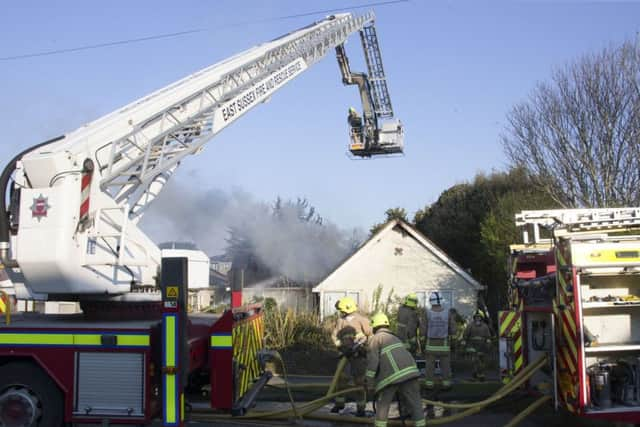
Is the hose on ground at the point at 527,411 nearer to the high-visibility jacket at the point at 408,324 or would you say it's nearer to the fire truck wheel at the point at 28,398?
the high-visibility jacket at the point at 408,324

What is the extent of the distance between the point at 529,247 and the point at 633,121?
1013 centimetres

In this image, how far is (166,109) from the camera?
8.31m

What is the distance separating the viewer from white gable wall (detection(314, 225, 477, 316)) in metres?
23.5

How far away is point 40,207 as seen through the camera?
21.7 feet

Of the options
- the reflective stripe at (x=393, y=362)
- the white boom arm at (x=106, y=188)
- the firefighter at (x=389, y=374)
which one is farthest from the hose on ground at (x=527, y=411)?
the white boom arm at (x=106, y=188)

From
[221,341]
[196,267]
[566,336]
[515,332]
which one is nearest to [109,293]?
[221,341]

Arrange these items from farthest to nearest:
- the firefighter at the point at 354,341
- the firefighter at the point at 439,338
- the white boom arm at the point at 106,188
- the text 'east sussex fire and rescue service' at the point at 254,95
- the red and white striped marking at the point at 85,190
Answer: the firefighter at the point at 439,338
the text 'east sussex fire and rescue service' at the point at 254,95
the firefighter at the point at 354,341
the red and white striped marking at the point at 85,190
the white boom arm at the point at 106,188

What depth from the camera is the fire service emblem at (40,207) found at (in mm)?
6594

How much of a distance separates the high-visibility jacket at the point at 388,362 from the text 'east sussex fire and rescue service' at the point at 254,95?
13.8 ft

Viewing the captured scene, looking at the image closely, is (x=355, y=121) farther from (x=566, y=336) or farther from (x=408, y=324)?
(x=566, y=336)

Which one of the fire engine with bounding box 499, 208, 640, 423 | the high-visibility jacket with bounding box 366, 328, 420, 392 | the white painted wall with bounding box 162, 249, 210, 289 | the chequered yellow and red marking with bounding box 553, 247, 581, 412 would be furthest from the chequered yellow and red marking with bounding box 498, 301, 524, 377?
the white painted wall with bounding box 162, 249, 210, 289

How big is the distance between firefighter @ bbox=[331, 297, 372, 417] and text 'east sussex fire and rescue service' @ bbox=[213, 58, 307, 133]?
Answer: 322 cm

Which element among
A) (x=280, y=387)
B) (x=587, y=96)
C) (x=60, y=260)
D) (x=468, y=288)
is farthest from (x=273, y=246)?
(x=60, y=260)

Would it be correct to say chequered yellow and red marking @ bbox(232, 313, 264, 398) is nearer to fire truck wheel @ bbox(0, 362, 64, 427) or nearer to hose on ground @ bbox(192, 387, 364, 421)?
hose on ground @ bbox(192, 387, 364, 421)
